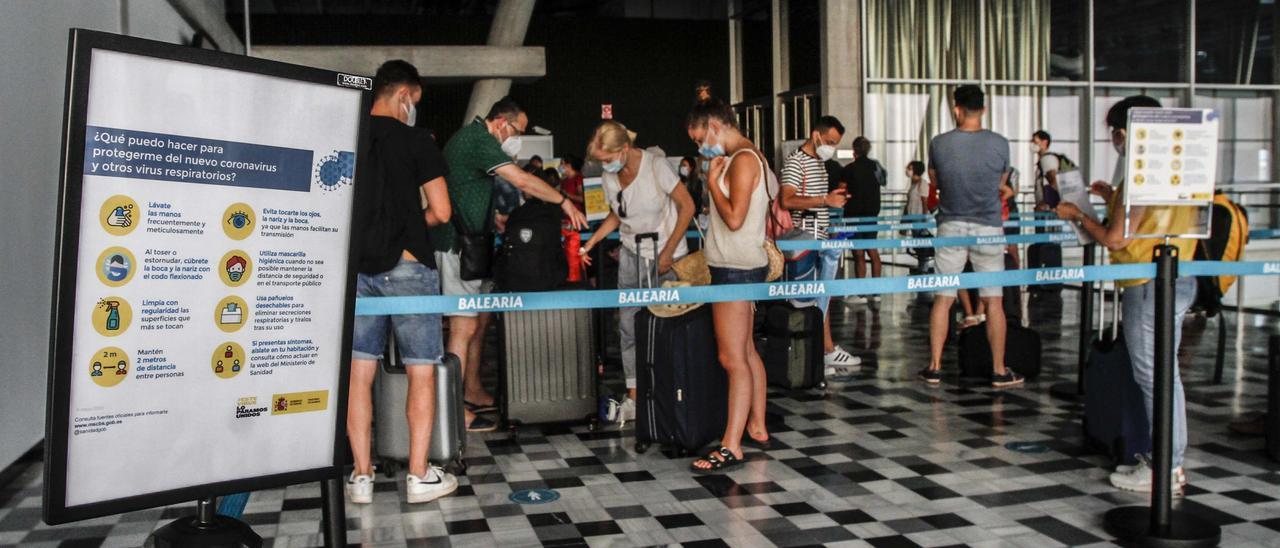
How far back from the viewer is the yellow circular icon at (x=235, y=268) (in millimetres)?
1854

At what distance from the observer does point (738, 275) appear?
457cm

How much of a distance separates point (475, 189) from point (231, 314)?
117 inches

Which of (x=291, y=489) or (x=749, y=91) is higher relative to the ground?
(x=749, y=91)

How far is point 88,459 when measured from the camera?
5.63ft

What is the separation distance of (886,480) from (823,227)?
2971 mm

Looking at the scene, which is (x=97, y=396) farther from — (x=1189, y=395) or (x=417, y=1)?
(x=417, y=1)

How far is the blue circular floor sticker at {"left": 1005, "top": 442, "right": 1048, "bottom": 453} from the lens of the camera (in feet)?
15.6

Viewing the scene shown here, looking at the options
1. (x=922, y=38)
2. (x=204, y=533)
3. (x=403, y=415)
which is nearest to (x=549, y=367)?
(x=403, y=415)

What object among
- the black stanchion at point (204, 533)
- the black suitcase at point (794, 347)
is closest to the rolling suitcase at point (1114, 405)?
the black suitcase at point (794, 347)

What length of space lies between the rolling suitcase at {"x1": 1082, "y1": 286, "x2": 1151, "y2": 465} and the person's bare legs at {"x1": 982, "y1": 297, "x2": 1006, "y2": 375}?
1.47 metres

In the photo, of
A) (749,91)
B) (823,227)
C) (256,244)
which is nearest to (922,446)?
(823,227)

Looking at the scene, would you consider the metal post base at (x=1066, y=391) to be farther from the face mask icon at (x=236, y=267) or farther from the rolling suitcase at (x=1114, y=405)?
the face mask icon at (x=236, y=267)

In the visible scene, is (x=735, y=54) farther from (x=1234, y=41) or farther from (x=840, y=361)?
(x=840, y=361)

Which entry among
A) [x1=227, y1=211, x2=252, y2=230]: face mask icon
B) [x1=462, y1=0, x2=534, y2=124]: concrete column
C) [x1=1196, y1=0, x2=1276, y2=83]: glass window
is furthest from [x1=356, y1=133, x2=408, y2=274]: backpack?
[x1=1196, y1=0, x2=1276, y2=83]: glass window
